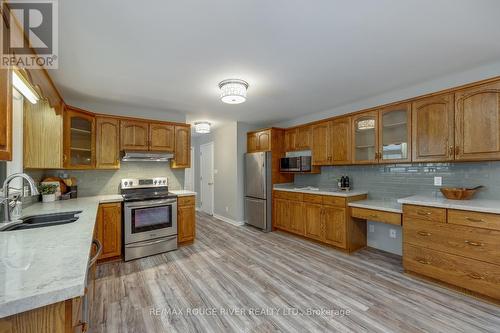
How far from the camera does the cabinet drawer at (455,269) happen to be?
2154 millimetres

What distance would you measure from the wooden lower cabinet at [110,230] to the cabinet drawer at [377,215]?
346 centimetres

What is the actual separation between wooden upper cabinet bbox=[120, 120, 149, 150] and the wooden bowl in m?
4.34

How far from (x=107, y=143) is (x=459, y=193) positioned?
4.81 metres

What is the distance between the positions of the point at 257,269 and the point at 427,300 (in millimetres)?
1822

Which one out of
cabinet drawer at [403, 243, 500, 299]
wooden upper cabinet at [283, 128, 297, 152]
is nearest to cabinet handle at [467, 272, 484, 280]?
cabinet drawer at [403, 243, 500, 299]

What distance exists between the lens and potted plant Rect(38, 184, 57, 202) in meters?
2.85

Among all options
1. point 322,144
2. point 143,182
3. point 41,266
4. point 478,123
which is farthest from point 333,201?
point 41,266

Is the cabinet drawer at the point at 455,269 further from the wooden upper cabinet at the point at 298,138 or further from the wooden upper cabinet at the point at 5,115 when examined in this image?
the wooden upper cabinet at the point at 5,115

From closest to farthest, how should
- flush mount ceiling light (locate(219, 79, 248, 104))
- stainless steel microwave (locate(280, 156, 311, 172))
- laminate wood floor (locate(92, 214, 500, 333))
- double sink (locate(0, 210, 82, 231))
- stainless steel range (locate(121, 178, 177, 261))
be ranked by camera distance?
double sink (locate(0, 210, 82, 231)), laminate wood floor (locate(92, 214, 500, 333)), flush mount ceiling light (locate(219, 79, 248, 104)), stainless steel range (locate(121, 178, 177, 261)), stainless steel microwave (locate(280, 156, 311, 172))

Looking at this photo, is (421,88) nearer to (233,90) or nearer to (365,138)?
(365,138)

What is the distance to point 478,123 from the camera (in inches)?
96.5

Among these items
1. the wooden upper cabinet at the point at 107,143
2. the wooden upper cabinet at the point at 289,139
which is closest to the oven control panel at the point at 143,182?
the wooden upper cabinet at the point at 107,143

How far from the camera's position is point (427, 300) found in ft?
7.36

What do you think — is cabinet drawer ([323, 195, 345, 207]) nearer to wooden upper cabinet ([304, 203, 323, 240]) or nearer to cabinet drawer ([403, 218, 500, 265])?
wooden upper cabinet ([304, 203, 323, 240])
